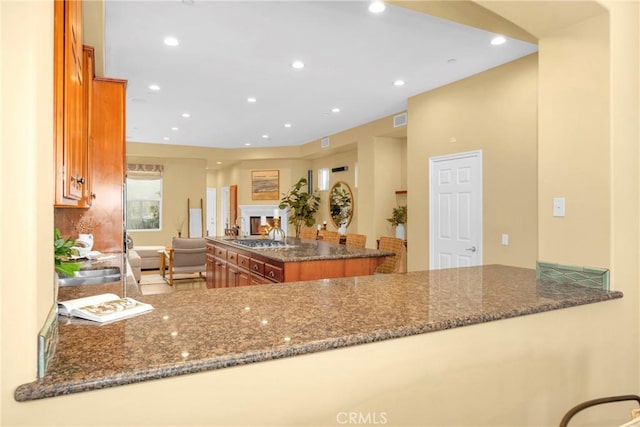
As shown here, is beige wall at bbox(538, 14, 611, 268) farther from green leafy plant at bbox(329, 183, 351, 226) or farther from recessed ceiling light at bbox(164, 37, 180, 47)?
green leafy plant at bbox(329, 183, 351, 226)

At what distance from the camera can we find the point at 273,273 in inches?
141

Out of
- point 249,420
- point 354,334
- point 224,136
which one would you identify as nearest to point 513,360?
point 354,334

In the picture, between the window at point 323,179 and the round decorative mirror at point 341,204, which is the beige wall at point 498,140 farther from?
the window at point 323,179

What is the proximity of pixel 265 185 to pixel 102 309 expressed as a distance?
30.0 ft

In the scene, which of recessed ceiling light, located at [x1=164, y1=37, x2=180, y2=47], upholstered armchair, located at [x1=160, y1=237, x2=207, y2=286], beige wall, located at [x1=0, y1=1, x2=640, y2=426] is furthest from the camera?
upholstered armchair, located at [x1=160, y1=237, x2=207, y2=286]

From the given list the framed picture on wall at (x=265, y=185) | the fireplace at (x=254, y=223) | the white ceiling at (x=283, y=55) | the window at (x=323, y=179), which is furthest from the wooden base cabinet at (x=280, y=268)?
the fireplace at (x=254, y=223)

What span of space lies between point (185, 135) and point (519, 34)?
695 centimetres

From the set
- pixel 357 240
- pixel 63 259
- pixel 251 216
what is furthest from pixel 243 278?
pixel 251 216

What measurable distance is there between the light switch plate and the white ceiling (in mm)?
1863

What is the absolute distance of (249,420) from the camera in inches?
43.5

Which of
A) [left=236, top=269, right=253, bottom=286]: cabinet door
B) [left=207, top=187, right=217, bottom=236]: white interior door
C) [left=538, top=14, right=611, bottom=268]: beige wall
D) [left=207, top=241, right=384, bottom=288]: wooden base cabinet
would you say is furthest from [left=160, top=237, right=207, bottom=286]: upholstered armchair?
[left=207, top=187, right=217, bottom=236]: white interior door

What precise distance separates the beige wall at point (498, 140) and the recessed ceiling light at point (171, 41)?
10.6 ft

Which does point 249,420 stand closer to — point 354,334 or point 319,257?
point 354,334

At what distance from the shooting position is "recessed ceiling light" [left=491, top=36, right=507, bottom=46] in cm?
363
